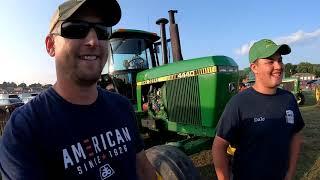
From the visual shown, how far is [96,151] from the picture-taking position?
1.59 m

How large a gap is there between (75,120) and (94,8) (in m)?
0.52

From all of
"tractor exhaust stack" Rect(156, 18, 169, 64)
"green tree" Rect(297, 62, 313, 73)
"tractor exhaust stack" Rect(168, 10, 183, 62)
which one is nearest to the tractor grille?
"tractor exhaust stack" Rect(168, 10, 183, 62)

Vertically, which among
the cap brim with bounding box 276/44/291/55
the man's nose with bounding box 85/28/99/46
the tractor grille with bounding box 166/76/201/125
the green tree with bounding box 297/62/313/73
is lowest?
the green tree with bounding box 297/62/313/73

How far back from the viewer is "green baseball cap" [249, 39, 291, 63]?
2.82 metres

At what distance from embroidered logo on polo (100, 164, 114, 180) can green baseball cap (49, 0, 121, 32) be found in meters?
0.66

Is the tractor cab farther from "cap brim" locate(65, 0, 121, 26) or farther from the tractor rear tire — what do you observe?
"cap brim" locate(65, 0, 121, 26)

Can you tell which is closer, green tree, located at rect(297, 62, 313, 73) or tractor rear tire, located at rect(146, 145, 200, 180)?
tractor rear tire, located at rect(146, 145, 200, 180)

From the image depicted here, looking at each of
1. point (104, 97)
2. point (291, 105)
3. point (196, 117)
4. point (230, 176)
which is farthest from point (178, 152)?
point (104, 97)

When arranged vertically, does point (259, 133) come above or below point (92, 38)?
below

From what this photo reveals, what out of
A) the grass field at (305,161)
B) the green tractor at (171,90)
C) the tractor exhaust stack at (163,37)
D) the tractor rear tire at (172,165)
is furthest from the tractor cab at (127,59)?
the tractor rear tire at (172,165)

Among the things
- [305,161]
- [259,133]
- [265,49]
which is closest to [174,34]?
[305,161]

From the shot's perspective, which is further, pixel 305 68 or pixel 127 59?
pixel 305 68

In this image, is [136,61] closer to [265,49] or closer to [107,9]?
[265,49]

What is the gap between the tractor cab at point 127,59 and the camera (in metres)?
7.30
